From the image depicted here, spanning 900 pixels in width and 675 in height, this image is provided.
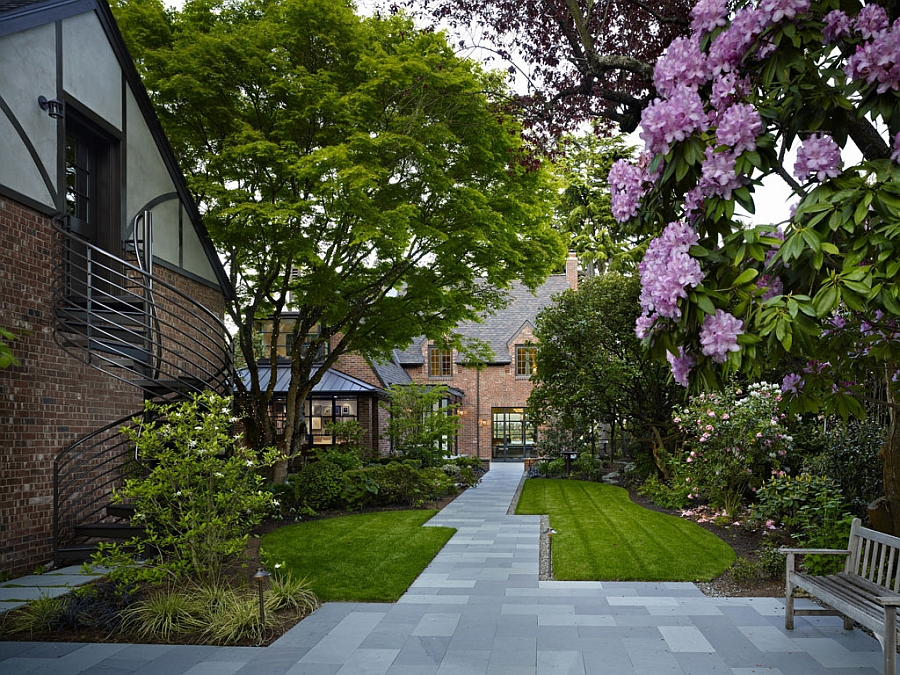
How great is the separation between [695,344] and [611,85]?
3.43m

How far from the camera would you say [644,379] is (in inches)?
701

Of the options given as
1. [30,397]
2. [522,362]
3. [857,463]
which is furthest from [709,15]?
[522,362]

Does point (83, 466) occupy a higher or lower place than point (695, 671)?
higher

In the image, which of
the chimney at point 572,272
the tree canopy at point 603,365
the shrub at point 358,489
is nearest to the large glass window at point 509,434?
the chimney at point 572,272

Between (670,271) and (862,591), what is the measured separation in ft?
12.1

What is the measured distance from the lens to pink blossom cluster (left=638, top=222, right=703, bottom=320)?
3.19 metres

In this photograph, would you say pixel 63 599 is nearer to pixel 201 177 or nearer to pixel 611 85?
pixel 611 85

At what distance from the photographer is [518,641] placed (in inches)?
234

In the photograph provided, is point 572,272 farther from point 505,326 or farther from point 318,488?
point 318,488

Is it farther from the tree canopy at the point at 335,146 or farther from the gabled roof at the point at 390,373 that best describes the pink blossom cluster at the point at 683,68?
the gabled roof at the point at 390,373

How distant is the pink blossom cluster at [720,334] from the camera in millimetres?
3117

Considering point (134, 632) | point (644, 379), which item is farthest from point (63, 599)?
point (644, 379)

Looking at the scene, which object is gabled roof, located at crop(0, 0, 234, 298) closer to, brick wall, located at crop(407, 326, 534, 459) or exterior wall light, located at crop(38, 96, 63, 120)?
exterior wall light, located at crop(38, 96, 63, 120)

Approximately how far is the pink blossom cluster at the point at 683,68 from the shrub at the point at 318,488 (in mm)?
11631
